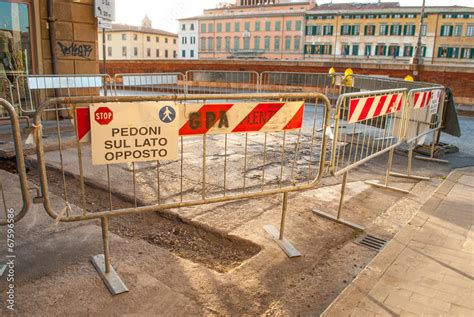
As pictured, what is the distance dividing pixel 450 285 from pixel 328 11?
71758mm

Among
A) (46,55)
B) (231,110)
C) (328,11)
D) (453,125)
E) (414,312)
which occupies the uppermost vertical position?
(328,11)

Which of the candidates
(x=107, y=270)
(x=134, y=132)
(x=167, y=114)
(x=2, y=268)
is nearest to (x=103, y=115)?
(x=134, y=132)

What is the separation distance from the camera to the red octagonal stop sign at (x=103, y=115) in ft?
9.51

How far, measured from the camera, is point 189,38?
88250 millimetres

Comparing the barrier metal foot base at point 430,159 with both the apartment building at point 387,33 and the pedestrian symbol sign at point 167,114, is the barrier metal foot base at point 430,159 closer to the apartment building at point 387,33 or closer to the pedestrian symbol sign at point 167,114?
the pedestrian symbol sign at point 167,114

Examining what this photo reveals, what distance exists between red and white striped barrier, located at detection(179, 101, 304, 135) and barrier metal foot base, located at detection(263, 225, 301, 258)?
1.16 metres

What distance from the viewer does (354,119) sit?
15.3 ft

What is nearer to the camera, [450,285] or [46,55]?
[450,285]

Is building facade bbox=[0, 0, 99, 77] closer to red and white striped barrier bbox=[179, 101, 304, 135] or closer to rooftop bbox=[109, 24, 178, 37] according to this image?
red and white striped barrier bbox=[179, 101, 304, 135]

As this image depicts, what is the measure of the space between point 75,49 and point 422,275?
9.84 m

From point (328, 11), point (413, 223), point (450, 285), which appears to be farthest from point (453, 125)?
point (328, 11)

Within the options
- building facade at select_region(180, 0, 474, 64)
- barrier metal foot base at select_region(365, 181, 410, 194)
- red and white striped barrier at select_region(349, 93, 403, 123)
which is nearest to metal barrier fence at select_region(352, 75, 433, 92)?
red and white striped barrier at select_region(349, 93, 403, 123)

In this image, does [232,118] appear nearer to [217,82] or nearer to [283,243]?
[283,243]

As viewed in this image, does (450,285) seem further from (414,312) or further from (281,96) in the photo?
(281,96)
